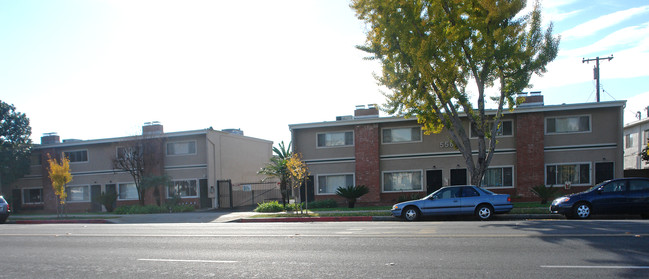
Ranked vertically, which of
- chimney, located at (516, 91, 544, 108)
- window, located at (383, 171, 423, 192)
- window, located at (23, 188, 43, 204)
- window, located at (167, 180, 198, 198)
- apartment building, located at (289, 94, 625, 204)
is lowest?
window, located at (23, 188, 43, 204)

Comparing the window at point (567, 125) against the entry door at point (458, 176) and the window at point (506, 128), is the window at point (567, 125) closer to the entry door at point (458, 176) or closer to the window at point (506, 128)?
the window at point (506, 128)

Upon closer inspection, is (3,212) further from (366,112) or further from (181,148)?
(366,112)

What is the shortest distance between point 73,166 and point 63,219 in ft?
31.8

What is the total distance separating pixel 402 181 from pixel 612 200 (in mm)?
12478

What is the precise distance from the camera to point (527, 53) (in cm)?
1861

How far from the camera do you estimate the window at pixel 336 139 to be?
91.8 feet

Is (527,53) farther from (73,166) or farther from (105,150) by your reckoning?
(73,166)

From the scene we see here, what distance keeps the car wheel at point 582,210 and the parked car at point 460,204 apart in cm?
202

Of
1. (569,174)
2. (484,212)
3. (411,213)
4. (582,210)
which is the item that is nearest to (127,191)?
(411,213)

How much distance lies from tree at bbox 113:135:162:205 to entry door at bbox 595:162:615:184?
2596 centimetres

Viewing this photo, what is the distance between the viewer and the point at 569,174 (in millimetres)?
25109

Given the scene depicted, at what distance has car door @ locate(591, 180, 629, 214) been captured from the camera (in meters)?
15.8

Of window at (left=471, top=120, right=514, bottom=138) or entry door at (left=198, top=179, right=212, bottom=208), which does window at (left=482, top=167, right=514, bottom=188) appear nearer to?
window at (left=471, top=120, right=514, bottom=138)

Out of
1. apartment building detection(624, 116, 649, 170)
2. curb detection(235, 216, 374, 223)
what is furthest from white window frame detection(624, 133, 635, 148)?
curb detection(235, 216, 374, 223)
